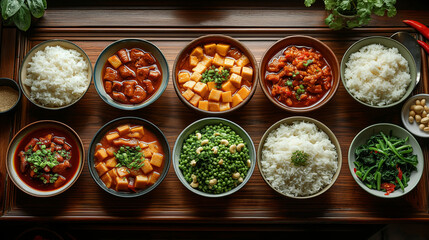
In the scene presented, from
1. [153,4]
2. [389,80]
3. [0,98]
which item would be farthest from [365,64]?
[0,98]

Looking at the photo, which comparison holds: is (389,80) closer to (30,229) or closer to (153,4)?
(153,4)

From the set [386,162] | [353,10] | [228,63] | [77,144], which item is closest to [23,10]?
[77,144]

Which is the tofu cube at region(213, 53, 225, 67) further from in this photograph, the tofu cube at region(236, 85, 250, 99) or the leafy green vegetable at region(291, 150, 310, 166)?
the leafy green vegetable at region(291, 150, 310, 166)

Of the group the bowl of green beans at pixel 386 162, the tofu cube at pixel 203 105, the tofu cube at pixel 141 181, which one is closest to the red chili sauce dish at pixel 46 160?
the tofu cube at pixel 141 181

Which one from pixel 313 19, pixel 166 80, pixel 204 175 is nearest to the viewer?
pixel 204 175

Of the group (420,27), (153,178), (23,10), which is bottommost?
(153,178)

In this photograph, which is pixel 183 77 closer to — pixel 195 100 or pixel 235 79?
pixel 195 100

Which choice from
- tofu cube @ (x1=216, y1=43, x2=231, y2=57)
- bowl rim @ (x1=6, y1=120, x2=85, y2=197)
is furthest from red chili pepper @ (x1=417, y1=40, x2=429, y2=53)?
bowl rim @ (x1=6, y1=120, x2=85, y2=197)
